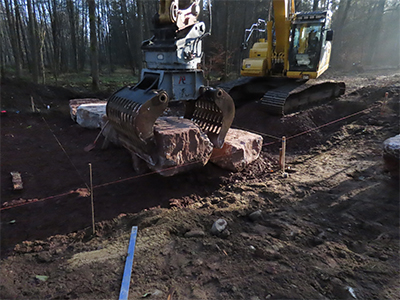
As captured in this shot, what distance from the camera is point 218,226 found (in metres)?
3.83

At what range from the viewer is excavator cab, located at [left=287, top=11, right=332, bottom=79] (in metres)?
9.55

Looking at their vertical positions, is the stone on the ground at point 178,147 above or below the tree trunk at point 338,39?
below

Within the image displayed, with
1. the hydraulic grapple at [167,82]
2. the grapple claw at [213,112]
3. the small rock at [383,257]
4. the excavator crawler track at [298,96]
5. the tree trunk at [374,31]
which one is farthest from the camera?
the tree trunk at [374,31]

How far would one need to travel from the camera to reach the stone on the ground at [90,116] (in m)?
8.33

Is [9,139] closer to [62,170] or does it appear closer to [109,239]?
[62,170]

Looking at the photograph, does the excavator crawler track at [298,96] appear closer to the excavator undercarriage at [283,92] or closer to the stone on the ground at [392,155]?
the excavator undercarriage at [283,92]

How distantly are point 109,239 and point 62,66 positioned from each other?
2563 centimetres

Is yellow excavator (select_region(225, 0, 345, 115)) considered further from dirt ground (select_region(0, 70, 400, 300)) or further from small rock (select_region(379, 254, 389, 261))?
small rock (select_region(379, 254, 389, 261))

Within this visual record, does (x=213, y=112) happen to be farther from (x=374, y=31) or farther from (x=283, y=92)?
(x=374, y=31)

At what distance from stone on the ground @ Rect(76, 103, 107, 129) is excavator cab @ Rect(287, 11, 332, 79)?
6.38 m

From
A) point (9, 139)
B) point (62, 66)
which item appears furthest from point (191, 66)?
point (62, 66)

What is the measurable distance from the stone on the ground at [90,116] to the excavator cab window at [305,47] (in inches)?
257

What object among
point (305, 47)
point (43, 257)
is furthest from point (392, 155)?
point (305, 47)

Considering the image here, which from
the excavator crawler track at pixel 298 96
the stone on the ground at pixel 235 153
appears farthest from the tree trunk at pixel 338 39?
the stone on the ground at pixel 235 153
